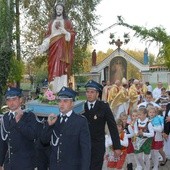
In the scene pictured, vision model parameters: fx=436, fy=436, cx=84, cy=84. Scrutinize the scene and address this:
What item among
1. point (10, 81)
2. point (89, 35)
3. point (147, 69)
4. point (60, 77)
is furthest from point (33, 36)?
point (60, 77)

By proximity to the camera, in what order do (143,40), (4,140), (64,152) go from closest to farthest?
(64,152)
(4,140)
(143,40)

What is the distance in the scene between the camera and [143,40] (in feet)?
25.8

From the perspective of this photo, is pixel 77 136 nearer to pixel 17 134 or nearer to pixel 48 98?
pixel 17 134

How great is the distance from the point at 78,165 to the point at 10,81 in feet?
44.3

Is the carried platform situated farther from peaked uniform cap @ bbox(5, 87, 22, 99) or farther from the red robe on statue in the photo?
peaked uniform cap @ bbox(5, 87, 22, 99)

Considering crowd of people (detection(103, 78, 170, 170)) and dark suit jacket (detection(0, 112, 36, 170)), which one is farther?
crowd of people (detection(103, 78, 170, 170))

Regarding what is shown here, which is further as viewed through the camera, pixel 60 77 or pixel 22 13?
pixel 22 13

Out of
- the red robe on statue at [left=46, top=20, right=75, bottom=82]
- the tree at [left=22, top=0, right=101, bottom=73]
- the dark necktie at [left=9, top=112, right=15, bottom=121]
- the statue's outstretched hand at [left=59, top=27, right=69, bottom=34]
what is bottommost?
the dark necktie at [left=9, top=112, right=15, bottom=121]

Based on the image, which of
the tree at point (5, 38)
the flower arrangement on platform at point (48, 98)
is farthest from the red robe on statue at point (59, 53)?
the tree at point (5, 38)

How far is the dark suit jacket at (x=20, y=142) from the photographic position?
15.4ft

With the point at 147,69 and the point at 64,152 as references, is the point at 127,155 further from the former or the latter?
the point at 147,69

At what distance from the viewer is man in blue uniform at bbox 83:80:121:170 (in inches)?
228

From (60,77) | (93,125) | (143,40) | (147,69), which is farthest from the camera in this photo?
(147,69)

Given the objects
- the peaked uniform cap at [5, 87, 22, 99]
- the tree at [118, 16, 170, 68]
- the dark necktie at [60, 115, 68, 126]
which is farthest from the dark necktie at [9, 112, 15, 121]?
the tree at [118, 16, 170, 68]
